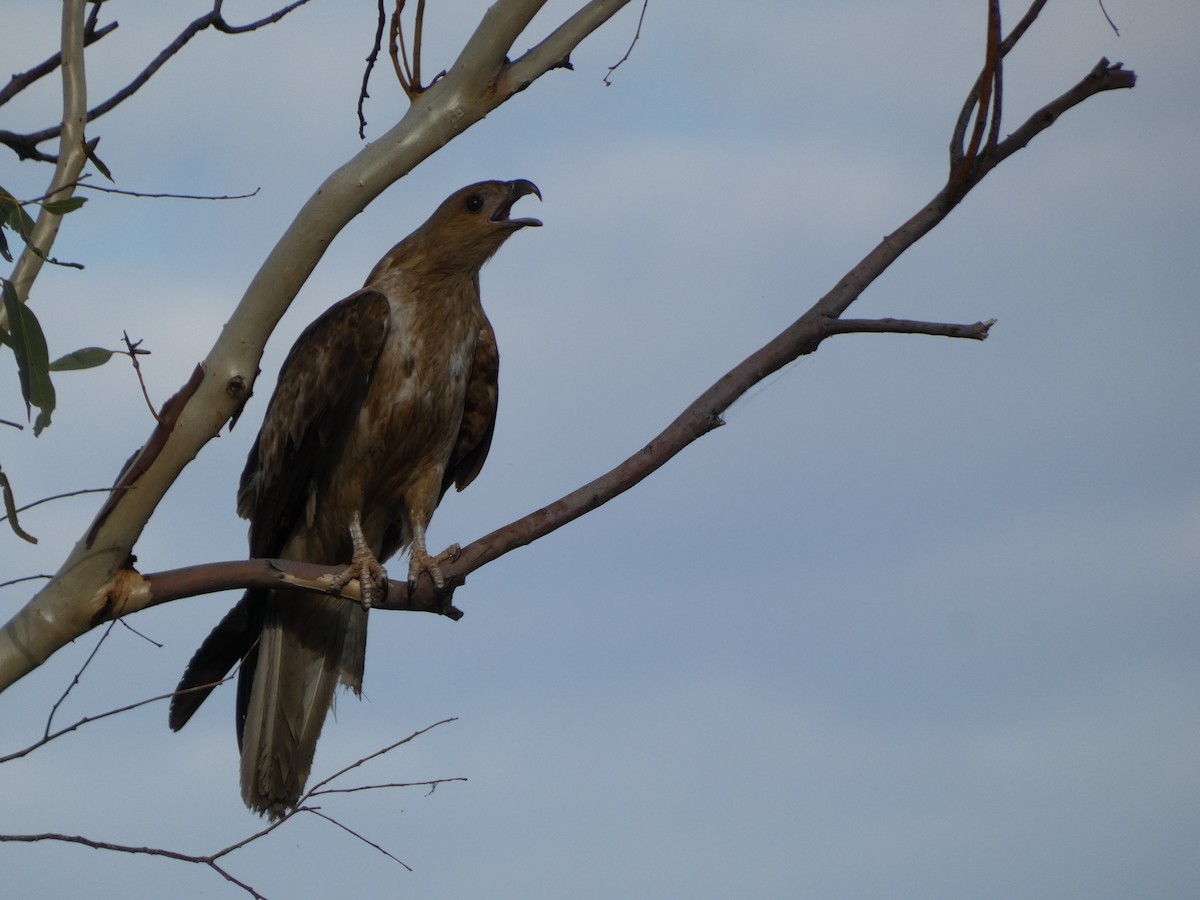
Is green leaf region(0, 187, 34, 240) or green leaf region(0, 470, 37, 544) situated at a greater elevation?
green leaf region(0, 187, 34, 240)

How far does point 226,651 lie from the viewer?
454cm

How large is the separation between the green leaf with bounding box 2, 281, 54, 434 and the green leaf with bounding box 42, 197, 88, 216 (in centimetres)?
23

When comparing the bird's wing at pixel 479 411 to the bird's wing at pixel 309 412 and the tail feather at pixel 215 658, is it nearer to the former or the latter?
the bird's wing at pixel 309 412

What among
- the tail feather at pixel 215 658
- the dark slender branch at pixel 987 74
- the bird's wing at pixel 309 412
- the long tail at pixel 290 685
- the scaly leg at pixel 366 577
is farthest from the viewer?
the long tail at pixel 290 685

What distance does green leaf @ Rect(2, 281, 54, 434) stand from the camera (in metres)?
3.50

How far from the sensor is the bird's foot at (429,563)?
14.2ft

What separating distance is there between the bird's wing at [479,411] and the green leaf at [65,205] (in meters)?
2.02

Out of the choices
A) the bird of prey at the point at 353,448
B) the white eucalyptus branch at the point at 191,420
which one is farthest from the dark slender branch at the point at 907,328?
the bird of prey at the point at 353,448

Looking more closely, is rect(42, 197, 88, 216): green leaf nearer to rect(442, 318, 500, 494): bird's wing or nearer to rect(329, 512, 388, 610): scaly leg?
rect(329, 512, 388, 610): scaly leg

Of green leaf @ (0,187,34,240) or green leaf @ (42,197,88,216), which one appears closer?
green leaf @ (42,197,88,216)

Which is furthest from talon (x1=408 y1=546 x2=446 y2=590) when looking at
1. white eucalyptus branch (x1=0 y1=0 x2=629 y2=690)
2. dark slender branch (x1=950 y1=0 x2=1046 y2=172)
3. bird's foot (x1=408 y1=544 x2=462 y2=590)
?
dark slender branch (x1=950 y1=0 x2=1046 y2=172)

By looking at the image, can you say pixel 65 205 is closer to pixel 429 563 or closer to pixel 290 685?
pixel 429 563

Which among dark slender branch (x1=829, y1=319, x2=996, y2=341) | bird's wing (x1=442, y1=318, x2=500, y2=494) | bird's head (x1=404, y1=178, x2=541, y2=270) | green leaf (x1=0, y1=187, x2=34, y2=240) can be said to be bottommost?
dark slender branch (x1=829, y1=319, x2=996, y2=341)

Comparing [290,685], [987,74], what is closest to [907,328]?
[987,74]
